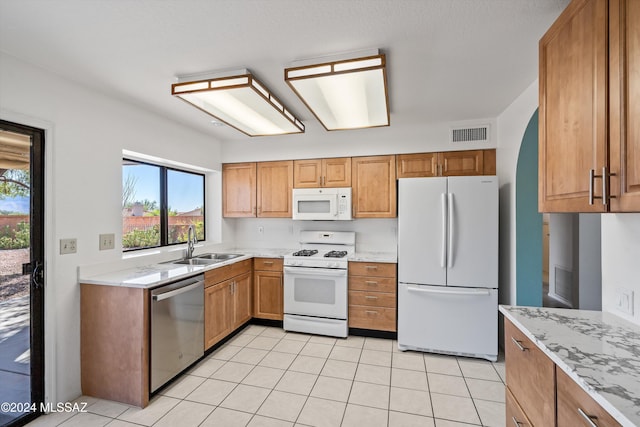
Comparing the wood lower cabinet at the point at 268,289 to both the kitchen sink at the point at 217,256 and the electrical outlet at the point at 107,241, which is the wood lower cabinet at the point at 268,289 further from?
the electrical outlet at the point at 107,241

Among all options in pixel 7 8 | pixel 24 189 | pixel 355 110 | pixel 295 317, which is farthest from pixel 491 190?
pixel 24 189

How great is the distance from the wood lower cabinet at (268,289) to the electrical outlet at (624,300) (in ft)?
9.46

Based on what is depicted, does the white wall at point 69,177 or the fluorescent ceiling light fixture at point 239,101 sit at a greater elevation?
the fluorescent ceiling light fixture at point 239,101

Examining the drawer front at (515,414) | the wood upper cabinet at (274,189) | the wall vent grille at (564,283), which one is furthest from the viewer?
the wood upper cabinet at (274,189)

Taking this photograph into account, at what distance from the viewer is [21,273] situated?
76.6 inches

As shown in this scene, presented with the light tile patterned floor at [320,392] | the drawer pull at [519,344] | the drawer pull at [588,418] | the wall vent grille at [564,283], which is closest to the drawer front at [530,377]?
the drawer pull at [519,344]

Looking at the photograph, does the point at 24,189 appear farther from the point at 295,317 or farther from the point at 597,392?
the point at 597,392

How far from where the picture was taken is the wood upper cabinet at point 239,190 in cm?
399

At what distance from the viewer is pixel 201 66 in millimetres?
2051

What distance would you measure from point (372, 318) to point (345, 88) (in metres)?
2.39

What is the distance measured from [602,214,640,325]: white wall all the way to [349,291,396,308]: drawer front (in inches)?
73.0

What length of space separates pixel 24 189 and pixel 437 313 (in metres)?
3.46

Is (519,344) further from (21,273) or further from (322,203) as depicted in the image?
(21,273)

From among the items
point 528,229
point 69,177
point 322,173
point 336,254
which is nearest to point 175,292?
point 69,177
